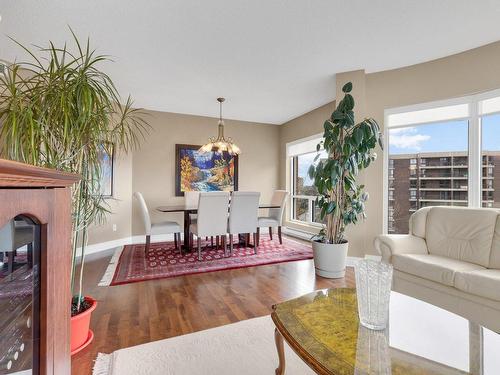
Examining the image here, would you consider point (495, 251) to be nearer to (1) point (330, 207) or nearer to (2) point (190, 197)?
(1) point (330, 207)

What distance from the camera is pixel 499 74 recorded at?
278cm

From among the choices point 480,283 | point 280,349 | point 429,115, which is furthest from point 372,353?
point 429,115

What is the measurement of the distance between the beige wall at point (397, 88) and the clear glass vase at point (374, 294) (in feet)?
8.30

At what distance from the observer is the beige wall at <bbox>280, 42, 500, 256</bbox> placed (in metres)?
3.00

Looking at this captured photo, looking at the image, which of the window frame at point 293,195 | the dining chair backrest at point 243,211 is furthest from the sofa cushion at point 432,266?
the window frame at point 293,195

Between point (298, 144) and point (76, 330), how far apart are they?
16.7 ft

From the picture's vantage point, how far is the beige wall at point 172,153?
5137 millimetres

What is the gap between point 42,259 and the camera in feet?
2.50

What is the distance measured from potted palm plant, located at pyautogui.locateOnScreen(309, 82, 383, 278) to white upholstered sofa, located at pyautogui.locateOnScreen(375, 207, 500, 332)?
1.84 feet

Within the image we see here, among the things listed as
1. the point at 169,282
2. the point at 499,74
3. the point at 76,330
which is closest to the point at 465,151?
the point at 499,74

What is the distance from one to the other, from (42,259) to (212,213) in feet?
9.91

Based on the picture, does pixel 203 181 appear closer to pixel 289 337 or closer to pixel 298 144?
pixel 298 144

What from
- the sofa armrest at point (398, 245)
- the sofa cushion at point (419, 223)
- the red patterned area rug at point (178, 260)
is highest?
the sofa cushion at point (419, 223)

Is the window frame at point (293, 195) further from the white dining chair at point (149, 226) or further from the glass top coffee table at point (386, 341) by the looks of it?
the glass top coffee table at point (386, 341)
